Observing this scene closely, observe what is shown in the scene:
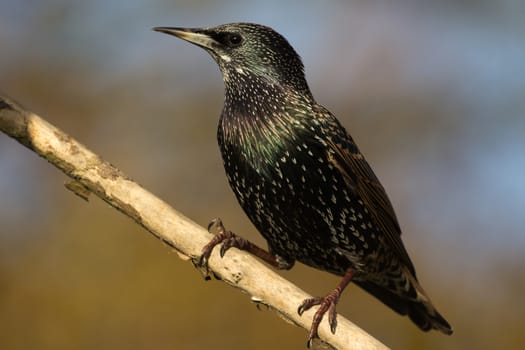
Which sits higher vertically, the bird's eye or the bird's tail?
the bird's eye

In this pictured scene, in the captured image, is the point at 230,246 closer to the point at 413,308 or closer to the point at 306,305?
the point at 306,305

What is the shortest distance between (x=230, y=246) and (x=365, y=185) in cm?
94

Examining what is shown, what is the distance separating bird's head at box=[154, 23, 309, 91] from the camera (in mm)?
4551

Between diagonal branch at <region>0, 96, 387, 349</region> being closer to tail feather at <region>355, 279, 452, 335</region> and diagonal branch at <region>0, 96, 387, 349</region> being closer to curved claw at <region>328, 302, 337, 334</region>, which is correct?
curved claw at <region>328, 302, 337, 334</region>

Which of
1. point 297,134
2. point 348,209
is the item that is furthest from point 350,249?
point 297,134

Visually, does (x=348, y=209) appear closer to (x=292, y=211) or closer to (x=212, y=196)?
(x=292, y=211)

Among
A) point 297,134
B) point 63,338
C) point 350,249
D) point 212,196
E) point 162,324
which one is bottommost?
point 63,338

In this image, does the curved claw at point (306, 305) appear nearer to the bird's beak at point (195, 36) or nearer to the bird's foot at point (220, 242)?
the bird's foot at point (220, 242)

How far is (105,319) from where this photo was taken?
20.9 ft

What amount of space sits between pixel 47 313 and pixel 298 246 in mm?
2794

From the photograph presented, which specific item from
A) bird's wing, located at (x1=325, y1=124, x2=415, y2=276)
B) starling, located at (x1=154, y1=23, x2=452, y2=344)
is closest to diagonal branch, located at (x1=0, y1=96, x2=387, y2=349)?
starling, located at (x1=154, y1=23, x2=452, y2=344)

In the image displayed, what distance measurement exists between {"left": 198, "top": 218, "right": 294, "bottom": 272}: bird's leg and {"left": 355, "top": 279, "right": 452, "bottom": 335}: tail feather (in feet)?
2.04

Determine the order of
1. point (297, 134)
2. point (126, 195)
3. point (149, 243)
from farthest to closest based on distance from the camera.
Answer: point (149, 243) → point (297, 134) → point (126, 195)

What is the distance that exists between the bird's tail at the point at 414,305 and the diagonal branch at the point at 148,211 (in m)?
1.33
